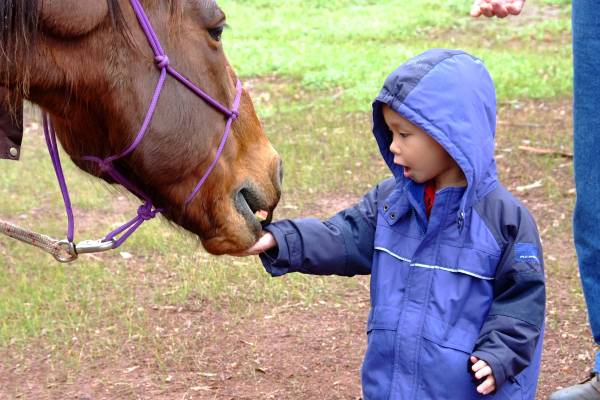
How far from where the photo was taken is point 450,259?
2518 millimetres

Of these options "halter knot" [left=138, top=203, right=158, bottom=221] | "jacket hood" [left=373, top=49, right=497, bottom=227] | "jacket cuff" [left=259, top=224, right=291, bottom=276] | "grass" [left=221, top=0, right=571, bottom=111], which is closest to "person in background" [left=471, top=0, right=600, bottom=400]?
"jacket hood" [left=373, top=49, right=497, bottom=227]

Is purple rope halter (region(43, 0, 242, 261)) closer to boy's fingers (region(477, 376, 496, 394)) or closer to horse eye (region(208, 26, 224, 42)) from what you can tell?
horse eye (region(208, 26, 224, 42))

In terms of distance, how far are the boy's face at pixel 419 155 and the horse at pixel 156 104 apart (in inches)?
15.2

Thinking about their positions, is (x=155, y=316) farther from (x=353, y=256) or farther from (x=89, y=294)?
(x=353, y=256)

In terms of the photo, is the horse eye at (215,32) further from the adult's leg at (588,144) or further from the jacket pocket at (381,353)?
the adult's leg at (588,144)

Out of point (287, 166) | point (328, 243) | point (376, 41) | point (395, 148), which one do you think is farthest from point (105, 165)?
point (376, 41)

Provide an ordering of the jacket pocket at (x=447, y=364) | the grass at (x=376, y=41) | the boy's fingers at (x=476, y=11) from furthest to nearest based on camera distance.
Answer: the grass at (x=376, y=41), the boy's fingers at (x=476, y=11), the jacket pocket at (x=447, y=364)

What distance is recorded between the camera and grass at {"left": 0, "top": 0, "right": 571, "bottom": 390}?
445 cm

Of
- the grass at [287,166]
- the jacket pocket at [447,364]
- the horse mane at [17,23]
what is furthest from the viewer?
the grass at [287,166]

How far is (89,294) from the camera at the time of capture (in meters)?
4.62

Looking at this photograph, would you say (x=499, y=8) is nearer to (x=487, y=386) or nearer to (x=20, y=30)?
(x=487, y=386)

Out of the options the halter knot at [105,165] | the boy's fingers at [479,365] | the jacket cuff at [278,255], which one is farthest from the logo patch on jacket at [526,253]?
the halter knot at [105,165]

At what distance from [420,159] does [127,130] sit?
809mm

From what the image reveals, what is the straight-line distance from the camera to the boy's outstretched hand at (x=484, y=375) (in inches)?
93.6
